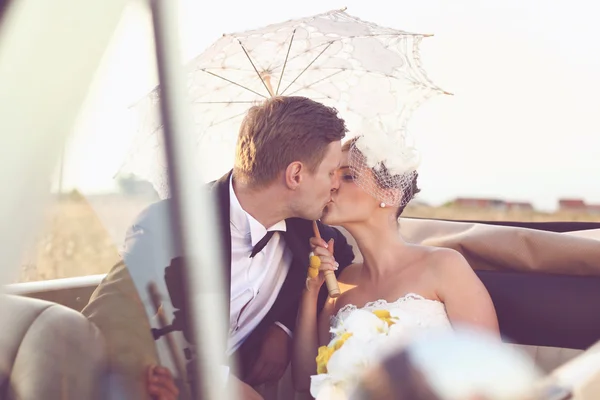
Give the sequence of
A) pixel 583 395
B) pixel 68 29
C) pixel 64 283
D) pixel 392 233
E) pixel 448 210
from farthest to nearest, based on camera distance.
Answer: pixel 448 210 → pixel 392 233 → pixel 583 395 → pixel 64 283 → pixel 68 29

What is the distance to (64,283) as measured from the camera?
1.12 meters

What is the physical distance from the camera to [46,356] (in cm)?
104

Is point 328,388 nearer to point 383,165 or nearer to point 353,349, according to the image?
point 353,349

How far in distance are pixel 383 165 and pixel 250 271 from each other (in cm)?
62

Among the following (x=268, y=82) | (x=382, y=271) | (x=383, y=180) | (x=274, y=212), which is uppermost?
(x=268, y=82)

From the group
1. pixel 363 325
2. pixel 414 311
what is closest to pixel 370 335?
pixel 363 325

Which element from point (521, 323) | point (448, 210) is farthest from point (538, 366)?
point (448, 210)

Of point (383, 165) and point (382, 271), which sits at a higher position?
point (383, 165)

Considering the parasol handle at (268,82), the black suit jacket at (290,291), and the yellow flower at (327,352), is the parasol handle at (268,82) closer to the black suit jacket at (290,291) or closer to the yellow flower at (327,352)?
the black suit jacket at (290,291)

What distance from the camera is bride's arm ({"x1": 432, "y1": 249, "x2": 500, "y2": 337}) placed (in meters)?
2.33

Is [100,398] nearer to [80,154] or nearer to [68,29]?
[80,154]

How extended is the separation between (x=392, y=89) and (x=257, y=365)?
1294mm

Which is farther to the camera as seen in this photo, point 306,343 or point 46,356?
point 306,343

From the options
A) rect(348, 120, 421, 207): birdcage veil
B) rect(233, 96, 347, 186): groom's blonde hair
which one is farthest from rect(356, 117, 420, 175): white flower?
rect(233, 96, 347, 186): groom's blonde hair
